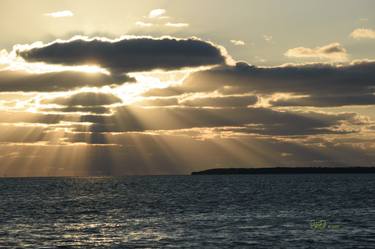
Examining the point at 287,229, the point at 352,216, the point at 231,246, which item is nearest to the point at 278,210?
the point at 352,216

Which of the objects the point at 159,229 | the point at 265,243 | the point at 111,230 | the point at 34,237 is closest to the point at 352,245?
the point at 265,243

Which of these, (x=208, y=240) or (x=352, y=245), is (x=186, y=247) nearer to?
(x=208, y=240)

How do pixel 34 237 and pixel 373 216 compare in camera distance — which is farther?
pixel 373 216

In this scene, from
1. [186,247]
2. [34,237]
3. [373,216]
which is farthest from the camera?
[373,216]

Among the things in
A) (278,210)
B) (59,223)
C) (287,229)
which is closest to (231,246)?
(287,229)

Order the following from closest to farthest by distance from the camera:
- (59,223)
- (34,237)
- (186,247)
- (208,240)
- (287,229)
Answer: (186,247), (208,240), (34,237), (287,229), (59,223)

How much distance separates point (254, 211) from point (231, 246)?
43670mm

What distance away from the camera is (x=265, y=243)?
62781 mm

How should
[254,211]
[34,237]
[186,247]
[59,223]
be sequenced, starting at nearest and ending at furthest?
[186,247], [34,237], [59,223], [254,211]

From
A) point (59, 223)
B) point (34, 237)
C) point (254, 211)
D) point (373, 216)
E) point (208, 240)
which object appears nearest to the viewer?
point (208, 240)

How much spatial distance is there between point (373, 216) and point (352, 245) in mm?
34085

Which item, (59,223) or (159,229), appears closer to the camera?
(159,229)

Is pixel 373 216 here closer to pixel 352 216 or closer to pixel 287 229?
pixel 352 216

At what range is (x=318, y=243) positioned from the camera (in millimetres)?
62688
